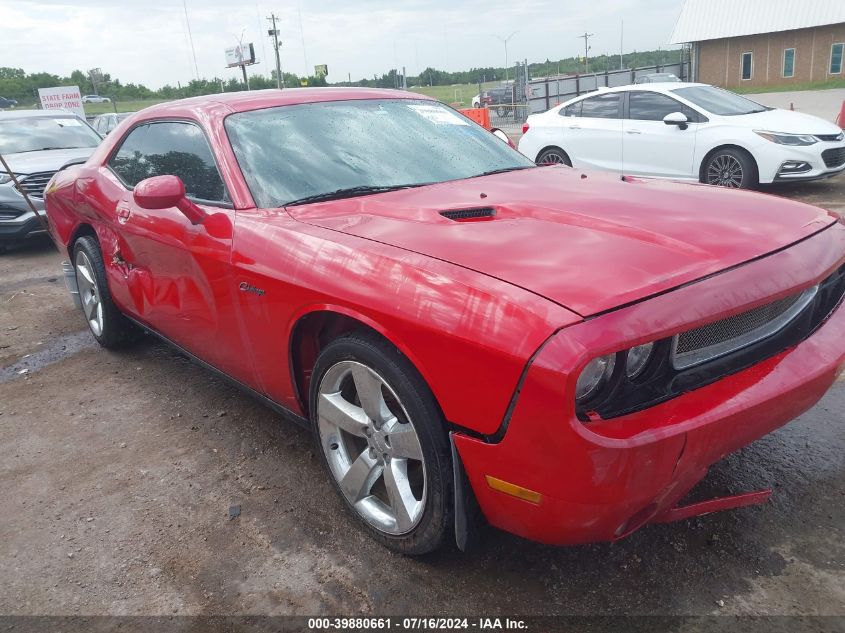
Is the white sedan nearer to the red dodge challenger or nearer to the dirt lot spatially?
the dirt lot

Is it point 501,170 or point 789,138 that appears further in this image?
point 789,138

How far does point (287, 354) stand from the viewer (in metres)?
2.48

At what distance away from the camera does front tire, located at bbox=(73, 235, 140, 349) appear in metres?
4.05

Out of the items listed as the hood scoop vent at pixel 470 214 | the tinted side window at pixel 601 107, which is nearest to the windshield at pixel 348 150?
the hood scoop vent at pixel 470 214

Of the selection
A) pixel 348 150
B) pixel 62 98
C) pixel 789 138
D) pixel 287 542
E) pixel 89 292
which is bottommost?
pixel 287 542

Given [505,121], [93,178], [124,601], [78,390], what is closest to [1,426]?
[78,390]

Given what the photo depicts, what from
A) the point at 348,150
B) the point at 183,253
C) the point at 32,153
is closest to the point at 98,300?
the point at 183,253

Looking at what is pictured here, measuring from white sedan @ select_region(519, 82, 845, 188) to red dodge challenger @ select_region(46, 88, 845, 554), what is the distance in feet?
19.4

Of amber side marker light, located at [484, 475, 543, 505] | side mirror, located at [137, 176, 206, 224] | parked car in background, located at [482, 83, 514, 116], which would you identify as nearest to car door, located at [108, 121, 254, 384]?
side mirror, located at [137, 176, 206, 224]

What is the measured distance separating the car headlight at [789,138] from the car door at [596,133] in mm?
1772

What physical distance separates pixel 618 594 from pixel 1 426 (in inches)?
127

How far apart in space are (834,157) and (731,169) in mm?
1200

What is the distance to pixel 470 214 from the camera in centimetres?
235

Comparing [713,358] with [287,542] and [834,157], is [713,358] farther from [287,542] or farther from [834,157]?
[834,157]
